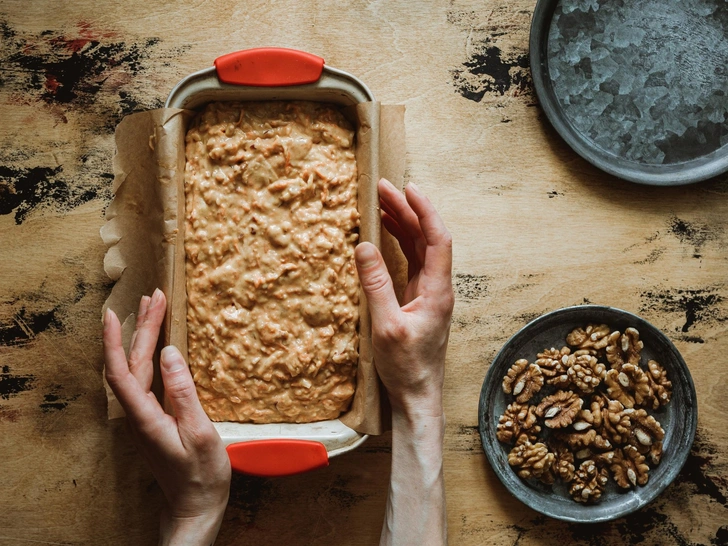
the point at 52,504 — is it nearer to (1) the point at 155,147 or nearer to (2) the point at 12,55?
(1) the point at 155,147

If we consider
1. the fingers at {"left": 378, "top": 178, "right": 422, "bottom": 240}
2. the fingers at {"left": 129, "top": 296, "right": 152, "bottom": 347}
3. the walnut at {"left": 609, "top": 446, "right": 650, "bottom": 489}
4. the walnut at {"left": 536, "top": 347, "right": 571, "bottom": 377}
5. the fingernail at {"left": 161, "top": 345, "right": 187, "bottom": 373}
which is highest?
the fingers at {"left": 378, "top": 178, "right": 422, "bottom": 240}

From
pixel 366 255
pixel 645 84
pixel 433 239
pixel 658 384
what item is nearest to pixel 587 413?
pixel 658 384

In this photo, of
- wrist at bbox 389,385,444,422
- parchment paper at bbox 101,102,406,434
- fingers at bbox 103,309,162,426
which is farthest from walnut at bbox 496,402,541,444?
fingers at bbox 103,309,162,426

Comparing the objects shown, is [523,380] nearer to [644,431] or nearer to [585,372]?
[585,372]

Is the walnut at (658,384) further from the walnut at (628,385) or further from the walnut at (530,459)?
the walnut at (530,459)

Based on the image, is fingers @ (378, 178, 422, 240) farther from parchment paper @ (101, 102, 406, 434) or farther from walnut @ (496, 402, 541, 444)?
walnut @ (496, 402, 541, 444)

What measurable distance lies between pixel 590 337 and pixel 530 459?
343 mm

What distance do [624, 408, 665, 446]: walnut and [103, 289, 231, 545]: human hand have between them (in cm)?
101

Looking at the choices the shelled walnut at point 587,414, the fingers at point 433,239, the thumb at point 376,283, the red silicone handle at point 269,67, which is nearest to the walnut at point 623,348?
the shelled walnut at point 587,414

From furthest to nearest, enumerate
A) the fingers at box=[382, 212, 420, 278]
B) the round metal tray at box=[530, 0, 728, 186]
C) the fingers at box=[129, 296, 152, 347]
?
the round metal tray at box=[530, 0, 728, 186]
the fingers at box=[382, 212, 420, 278]
the fingers at box=[129, 296, 152, 347]

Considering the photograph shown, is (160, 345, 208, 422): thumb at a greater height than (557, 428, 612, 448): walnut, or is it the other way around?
(160, 345, 208, 422): thumb

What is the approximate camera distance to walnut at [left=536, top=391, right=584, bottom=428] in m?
1.43

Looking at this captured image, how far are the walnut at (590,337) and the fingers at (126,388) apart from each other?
39.6 inches

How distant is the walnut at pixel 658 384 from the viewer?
1.47 m
